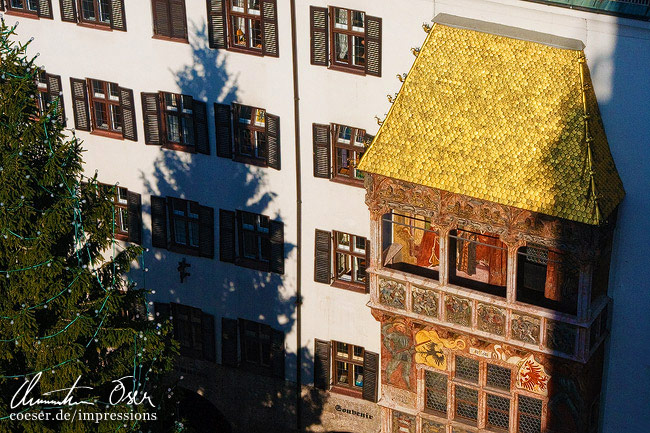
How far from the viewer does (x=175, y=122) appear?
165 ft

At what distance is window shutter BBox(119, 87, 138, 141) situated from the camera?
50.6m

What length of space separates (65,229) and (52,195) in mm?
852

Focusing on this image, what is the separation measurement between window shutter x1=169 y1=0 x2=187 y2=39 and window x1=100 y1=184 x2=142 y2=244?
5.59 metres

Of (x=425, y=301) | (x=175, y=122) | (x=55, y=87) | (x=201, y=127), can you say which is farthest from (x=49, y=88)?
(x=425, y=301)

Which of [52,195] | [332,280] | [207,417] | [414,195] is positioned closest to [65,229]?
[52,195]

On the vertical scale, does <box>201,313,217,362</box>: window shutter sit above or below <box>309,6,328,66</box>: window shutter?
below

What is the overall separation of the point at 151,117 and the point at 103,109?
1942 millimetres

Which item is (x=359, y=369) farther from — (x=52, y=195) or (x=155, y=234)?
(x=52, y=195)

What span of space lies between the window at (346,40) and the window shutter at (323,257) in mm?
5305

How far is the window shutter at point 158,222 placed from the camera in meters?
51.5

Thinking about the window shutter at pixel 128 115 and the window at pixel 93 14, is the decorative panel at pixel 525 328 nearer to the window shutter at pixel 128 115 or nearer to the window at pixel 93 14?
the window shutter at pixel 128 115

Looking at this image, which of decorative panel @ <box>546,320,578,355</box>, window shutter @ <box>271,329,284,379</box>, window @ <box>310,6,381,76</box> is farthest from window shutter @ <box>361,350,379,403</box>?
window @ <box>310,6,381,76</box>

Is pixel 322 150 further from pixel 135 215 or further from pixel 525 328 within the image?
pixel 525 328

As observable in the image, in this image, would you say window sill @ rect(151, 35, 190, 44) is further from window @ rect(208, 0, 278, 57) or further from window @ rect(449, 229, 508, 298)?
window @ rect(449, 229, 508, 298)
